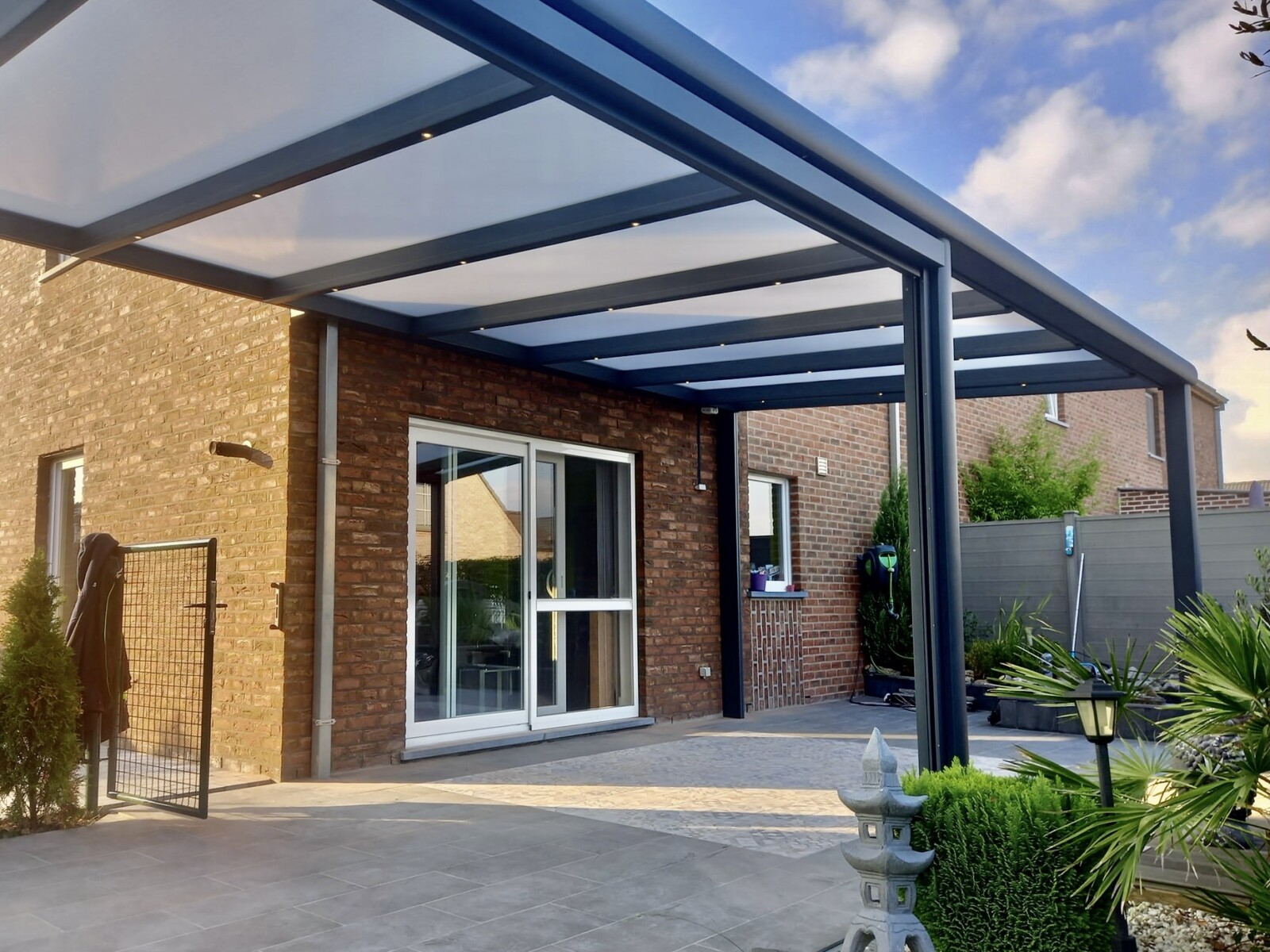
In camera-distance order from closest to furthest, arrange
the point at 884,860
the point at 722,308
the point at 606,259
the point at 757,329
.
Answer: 1. the point at 884,860
2. the point at 606,259
3. the point at 722,308
4. the point at 757,329

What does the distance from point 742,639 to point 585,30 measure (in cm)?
732

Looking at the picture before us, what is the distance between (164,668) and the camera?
7.50 meters

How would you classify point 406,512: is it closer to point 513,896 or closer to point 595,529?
point 595,529

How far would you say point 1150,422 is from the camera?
18.9 meters

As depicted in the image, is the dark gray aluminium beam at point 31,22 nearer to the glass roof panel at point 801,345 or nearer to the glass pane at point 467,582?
the glass pane at point 467,582

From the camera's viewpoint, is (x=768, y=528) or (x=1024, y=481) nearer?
(x=768, y=528)

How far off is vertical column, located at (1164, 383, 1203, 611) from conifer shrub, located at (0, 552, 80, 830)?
6927 millimetres

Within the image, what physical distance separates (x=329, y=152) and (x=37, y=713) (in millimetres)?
3269

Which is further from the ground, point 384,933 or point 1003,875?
point 1003,875

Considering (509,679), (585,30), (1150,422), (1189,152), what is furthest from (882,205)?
(1150,422)

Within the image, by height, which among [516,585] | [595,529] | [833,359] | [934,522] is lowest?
Answer: [516,585]

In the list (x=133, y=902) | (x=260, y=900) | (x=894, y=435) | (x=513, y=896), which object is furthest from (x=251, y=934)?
(x=894, y=435)

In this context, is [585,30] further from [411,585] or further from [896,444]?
[896,444]

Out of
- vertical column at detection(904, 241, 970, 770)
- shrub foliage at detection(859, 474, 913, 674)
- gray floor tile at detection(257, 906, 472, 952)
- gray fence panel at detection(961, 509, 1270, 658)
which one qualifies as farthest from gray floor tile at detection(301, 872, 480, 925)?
shrub foliage at detection(859, 474, 913, 674)
